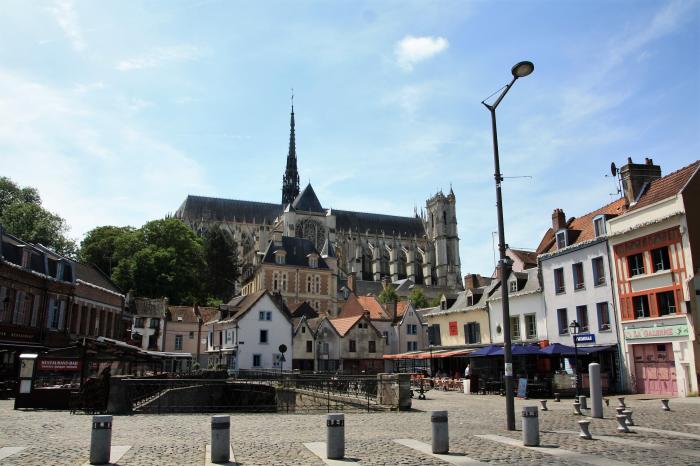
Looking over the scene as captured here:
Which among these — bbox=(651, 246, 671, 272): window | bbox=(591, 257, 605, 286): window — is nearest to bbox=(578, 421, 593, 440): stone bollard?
bbox=(651, 246, 671, 272): window

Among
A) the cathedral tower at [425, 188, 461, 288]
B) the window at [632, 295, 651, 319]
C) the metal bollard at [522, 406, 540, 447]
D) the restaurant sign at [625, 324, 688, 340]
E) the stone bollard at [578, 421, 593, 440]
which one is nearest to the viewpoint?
the metal bollard at [522, 406, 540, 447]

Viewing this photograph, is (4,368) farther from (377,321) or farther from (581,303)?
(377,321)

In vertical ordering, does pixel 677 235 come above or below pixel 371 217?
below

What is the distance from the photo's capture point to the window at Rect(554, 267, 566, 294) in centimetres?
3115

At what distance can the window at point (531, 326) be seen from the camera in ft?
109

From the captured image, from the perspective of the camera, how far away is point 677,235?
77.9ft

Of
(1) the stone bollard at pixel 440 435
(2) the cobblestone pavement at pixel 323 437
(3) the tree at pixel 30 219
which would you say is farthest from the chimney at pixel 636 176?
(3) the tree at pixel 30 219

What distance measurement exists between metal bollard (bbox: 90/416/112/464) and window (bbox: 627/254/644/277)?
79.7 ft

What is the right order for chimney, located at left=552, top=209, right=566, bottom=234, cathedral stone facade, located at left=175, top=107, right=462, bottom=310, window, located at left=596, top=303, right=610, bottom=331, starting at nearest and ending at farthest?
window, located at left=596, top=303, right=610, bottom=331, chimney, located at left=552, top=209, right=566, bottom=234, cathedral stone facade, located at left=175, top=107, right=462, bottom=310

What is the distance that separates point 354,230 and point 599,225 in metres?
104

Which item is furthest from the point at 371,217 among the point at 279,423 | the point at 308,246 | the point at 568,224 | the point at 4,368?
the point at 279,423

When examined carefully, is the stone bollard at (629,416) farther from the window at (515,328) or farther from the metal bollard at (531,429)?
the window at (515,328)

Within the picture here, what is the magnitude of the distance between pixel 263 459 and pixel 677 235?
21.2 metres

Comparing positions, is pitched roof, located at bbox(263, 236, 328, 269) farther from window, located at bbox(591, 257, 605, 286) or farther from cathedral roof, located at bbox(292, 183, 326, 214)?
window, located at bbox(591, 257, 605, 286)
